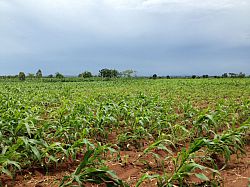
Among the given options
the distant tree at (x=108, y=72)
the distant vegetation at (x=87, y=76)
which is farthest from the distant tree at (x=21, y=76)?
Result: the distant tree at (x=108, y=72)

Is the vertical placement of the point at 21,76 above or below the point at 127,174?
above

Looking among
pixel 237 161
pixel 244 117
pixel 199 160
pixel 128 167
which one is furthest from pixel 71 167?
pixel 244 117

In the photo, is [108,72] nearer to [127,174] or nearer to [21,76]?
[21,76]

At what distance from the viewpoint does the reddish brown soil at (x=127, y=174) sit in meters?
2.36

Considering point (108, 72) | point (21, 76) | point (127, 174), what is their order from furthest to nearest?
1. point (108, 72)
2. point (21, 76)
3. point (127, 174)

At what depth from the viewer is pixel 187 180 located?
2.41m

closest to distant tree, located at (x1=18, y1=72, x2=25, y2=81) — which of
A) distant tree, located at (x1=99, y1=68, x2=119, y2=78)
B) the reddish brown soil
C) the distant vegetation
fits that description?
the distant vegetation

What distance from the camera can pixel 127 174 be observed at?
262cm

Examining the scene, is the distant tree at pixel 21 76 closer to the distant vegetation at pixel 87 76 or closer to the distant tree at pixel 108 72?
the distant vegetation at pixel 87 76

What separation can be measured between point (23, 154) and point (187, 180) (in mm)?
1682

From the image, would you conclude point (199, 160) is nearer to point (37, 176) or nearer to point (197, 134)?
point (197, 134)

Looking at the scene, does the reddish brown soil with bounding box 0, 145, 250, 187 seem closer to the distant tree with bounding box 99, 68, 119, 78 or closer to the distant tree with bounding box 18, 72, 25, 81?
the distant tree with bounding box 18, 72, 25, 81

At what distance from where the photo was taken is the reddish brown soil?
2.36 metres

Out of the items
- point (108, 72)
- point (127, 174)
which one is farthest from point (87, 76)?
point (127, 174)
